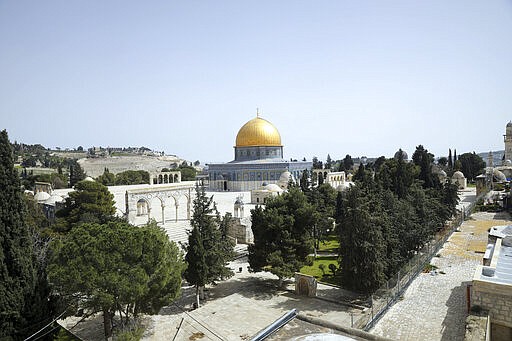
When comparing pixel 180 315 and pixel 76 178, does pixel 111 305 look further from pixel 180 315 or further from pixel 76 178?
pixel 76 178

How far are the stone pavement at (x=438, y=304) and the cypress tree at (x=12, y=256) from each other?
363 inches

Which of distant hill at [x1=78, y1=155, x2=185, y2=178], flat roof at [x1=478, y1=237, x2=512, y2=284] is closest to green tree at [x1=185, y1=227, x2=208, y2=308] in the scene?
flat roof at [x1=478, y1=237, x2=512, y2=284]

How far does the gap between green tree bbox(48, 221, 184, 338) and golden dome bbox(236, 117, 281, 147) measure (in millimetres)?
38352

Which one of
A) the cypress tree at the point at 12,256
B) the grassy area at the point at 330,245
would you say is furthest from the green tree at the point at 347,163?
the cypress tree at the point at 12,256

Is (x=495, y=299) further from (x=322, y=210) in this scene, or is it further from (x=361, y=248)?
(x=322, y=210)

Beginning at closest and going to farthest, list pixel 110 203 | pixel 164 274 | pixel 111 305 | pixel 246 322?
pixel 111 305, pixel 164 274, pixel 246 322, pixel 110 203

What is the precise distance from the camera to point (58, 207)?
26047 mm

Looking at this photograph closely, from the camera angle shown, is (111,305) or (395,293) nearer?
(111,305)

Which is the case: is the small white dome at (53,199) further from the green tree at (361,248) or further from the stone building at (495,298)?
the stone building at (495,298)

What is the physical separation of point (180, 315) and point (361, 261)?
6.56 metres

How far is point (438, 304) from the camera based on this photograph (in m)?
11.7

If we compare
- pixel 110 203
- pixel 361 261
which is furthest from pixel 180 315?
pixel 110 203

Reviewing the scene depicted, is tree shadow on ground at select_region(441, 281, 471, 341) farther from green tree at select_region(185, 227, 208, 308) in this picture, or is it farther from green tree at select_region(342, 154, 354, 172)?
green tree at select_region(342, 154, 354, 172)

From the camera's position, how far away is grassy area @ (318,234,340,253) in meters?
20.0
